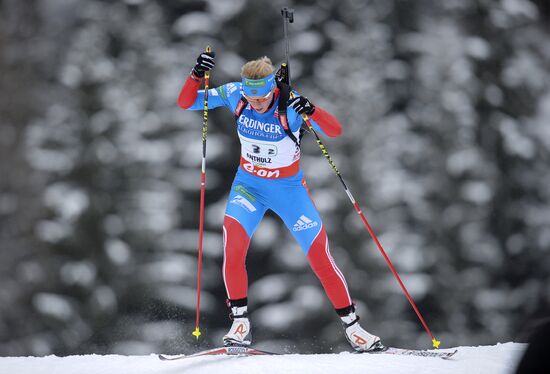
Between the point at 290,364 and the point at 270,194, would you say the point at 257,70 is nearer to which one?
the point at 270,194

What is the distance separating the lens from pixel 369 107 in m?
4.04

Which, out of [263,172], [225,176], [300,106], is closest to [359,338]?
[263,172]

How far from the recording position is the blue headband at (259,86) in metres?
2.83

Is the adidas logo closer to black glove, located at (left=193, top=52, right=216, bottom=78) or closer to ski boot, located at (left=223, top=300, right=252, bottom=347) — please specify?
ski boot, located at (left=223, top=300, right=252, bottom=347)

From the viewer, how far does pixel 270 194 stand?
9.89 ft

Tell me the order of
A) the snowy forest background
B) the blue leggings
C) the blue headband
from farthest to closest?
the snowy forest background
the blue leggings
the blue headband

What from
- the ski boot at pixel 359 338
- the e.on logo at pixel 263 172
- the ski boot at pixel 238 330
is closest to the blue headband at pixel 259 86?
the e.on logo at pixel 263 172

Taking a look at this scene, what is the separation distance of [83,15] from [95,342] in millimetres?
2261

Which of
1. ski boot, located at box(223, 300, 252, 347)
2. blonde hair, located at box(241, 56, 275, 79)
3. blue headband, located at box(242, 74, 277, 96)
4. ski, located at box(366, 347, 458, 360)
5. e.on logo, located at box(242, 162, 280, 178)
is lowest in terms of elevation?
ski, located at box(366, 347, 458, 360)

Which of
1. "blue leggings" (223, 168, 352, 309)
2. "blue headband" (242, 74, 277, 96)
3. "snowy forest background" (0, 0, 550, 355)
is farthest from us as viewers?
"snowy forest background" (0, 0, 550, 355)

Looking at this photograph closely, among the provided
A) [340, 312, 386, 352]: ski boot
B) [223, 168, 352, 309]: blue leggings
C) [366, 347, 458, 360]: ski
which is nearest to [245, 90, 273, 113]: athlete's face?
[223, 168, 352, 309]: blue leggings

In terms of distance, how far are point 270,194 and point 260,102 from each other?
480 mm

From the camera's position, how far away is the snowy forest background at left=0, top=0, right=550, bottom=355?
398 cm

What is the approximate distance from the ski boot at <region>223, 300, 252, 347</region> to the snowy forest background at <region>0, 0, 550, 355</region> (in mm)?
1005
